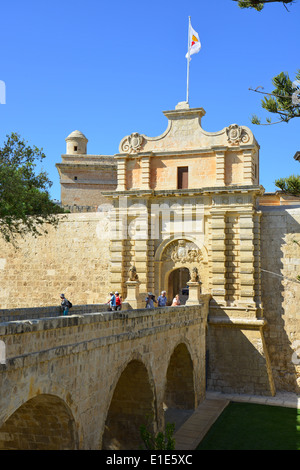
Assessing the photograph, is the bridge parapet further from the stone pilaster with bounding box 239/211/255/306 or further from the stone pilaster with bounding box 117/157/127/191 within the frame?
the stone pilaster with bounding box 117/157/127/191

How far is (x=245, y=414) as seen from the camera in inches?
665

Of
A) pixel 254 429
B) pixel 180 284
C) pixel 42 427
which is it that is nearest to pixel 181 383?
pixel 254 429

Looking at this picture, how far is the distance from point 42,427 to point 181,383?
945 cm

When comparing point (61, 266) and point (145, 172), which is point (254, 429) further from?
point (61, 266)

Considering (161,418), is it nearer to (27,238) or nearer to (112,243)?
(112,243)

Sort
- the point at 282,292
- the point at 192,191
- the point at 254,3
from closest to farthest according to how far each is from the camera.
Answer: the point at 254,3, the point at 282,292, the point at 192,191

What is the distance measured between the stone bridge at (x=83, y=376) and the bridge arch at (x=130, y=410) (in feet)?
0.08

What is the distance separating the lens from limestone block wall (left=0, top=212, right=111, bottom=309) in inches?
918

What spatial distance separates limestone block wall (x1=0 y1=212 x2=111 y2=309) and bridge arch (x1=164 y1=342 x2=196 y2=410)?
637cm

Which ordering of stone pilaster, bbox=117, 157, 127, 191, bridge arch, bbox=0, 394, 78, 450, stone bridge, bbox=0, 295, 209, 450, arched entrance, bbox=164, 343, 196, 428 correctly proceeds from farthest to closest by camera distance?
stone pilaster, bbox=117, 157, 127, 191 < arched entrance, bbox=164, 343, 196, 428 < bridge arch, bbox=0, 394, 78, 450 < stone bridge, bbox=0, 295, 209, 450

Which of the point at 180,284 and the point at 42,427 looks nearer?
the point at 42,427

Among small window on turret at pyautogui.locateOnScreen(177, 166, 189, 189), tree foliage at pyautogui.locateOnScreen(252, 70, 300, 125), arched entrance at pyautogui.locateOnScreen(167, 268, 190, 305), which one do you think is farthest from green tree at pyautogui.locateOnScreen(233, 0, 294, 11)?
arched entrance at pyautogui.locateOnScreen(167, 268, 190, 305)

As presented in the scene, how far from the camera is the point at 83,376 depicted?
29.9 feet

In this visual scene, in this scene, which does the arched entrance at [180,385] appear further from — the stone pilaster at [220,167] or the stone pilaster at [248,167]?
the stone pilaster at [248,167]
